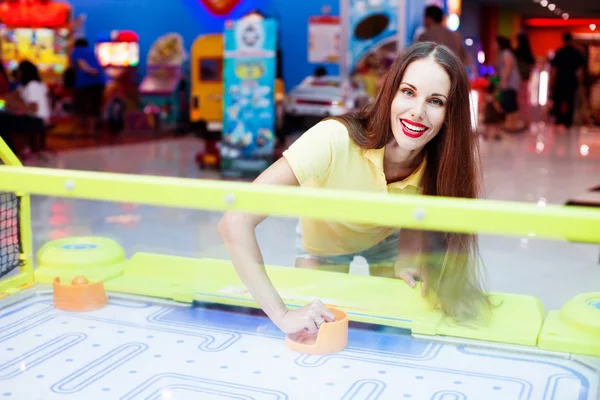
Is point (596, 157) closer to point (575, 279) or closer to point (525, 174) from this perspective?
point (525, 174)

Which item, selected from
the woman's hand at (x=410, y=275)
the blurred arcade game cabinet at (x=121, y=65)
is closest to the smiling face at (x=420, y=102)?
the woman's hand at (x=410, y=275)

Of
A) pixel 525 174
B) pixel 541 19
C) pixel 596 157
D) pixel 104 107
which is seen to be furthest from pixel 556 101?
pixel 541 19

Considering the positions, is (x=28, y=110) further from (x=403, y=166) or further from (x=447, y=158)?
(x=447, y=158)

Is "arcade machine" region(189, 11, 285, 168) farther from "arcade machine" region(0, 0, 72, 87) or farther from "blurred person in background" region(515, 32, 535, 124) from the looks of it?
"blurred person in background" region(515, 32, 535, 124)

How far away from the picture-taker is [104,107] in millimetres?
8641

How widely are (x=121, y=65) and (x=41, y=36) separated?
1275 millimetres

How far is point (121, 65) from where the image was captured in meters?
8.77

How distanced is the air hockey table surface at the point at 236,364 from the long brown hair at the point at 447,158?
14 cm

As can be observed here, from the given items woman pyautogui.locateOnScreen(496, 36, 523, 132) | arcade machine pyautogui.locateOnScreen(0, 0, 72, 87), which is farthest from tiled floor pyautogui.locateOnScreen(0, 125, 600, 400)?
arcade machine pyautogui.locateOnScreen(0, 0, 72, 87)

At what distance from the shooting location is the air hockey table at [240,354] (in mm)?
1112

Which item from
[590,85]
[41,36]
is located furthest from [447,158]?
[590,85]

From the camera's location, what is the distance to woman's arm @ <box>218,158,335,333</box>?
4.09 feet

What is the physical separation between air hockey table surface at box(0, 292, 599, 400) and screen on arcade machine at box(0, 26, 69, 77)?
8.40m

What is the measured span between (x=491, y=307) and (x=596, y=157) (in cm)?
517
